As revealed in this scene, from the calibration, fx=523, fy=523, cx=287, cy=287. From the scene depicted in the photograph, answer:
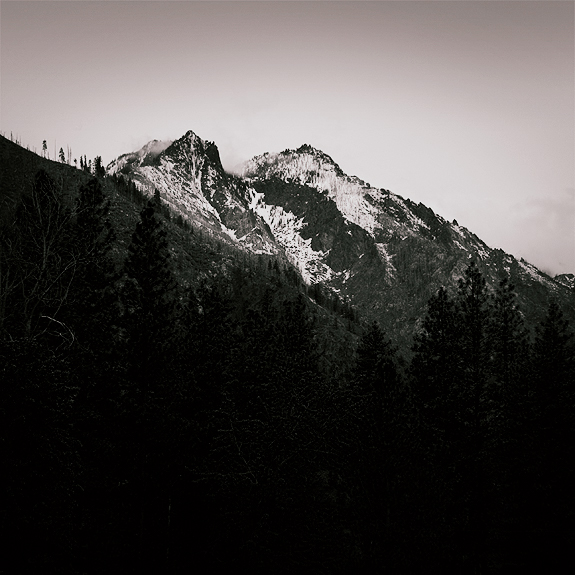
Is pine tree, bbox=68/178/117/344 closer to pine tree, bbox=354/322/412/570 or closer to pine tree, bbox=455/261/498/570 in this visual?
pine tree, bbox=354/322/412/570

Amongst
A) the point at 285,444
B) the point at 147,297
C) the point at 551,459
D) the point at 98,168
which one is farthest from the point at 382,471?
the point at 98,168

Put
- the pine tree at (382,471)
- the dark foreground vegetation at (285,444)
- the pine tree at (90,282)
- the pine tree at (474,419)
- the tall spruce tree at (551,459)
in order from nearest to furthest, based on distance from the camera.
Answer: the dark foreground vegetation at (285,444)
the pine tree at (382,471)
the tall spruce tree at (551,459)
the pine tree at (474,419)
the pine tree at (90,282)

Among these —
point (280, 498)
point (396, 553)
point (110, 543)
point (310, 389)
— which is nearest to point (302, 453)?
point (280, 498)

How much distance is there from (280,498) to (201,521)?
839 centimetres

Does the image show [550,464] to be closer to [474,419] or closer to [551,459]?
[551,459]

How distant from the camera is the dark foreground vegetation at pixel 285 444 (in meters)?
22.3

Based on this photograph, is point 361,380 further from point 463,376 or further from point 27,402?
point 27,402

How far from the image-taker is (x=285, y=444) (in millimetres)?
22703

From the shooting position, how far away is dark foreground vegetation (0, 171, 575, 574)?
22328 mm

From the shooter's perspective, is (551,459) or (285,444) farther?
(551,459)

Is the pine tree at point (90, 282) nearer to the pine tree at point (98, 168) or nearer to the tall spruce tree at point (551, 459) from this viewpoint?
the tall spruce tree at point (551, 459)

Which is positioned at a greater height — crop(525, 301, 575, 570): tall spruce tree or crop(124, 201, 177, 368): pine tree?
crop(124, 201, 177, 368): pine tree

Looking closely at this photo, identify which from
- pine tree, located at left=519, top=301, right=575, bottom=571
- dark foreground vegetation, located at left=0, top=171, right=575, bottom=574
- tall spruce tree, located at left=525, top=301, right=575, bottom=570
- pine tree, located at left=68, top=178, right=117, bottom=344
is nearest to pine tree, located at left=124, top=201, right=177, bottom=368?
dark foreground vegetation, located at left=0, top=171, right=575, bottom=574

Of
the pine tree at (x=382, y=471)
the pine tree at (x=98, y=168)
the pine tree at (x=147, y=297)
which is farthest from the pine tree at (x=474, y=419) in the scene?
the pine tree at (x=98, y=168)
